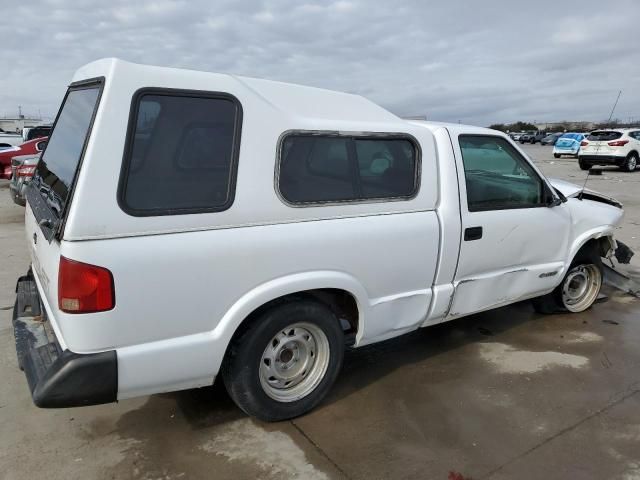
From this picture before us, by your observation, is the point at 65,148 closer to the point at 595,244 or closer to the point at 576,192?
the point at 576,192

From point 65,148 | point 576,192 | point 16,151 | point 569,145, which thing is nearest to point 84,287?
point 65,148

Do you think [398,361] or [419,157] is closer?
[419,157]

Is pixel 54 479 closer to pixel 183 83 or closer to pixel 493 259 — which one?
pixel 183 83

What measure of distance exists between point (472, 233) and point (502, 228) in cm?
35

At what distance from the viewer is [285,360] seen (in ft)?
10.3

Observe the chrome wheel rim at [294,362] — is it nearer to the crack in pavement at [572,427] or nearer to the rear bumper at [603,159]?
the crack in pavement at [572,427]

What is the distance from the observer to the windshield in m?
2.65

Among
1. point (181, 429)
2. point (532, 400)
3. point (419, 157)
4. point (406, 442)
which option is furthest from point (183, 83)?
point (532, 400)

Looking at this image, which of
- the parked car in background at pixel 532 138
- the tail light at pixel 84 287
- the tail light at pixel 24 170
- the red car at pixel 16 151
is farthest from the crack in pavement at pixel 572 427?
the parked car in background at pixel 532 138

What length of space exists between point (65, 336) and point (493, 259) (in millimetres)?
2868

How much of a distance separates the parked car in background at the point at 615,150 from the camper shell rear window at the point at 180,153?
19790 millimetres

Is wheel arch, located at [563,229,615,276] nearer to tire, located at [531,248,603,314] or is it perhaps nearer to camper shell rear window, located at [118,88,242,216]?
tire, located at [531,248,603,314]

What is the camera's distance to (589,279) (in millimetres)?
5055

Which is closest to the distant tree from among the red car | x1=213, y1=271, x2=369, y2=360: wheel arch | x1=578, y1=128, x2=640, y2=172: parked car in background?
x1=578, y1=128, x2=640, y2=172: parked car in background
